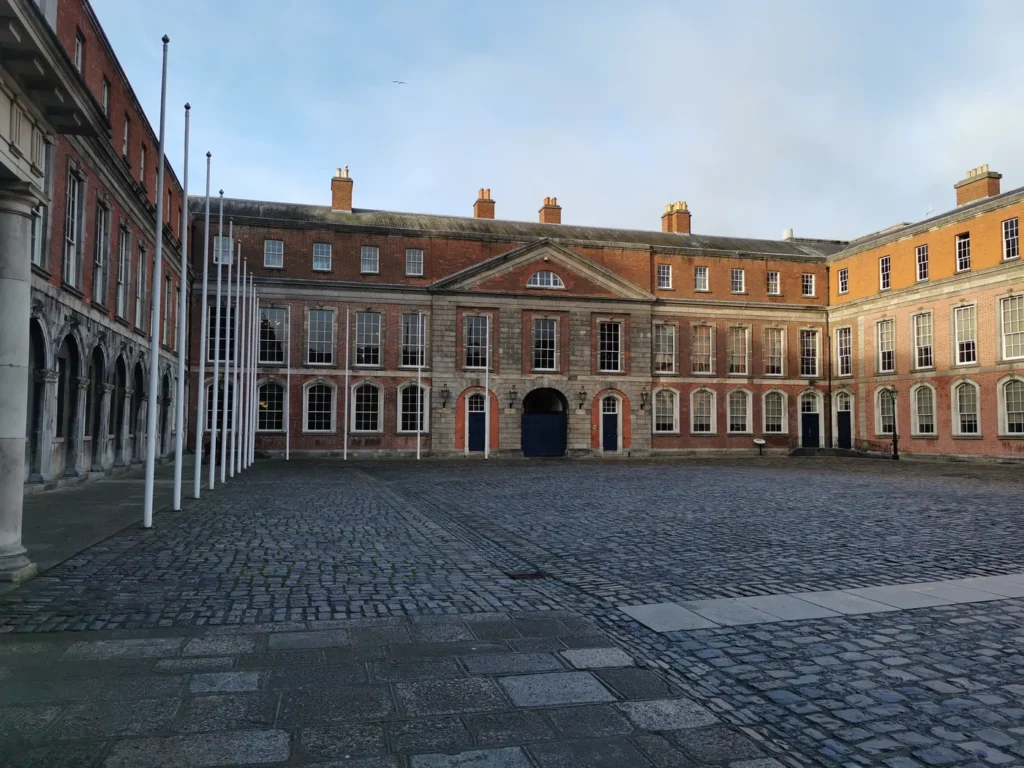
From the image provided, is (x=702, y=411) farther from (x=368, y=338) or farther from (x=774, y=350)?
(x=368, y=338)

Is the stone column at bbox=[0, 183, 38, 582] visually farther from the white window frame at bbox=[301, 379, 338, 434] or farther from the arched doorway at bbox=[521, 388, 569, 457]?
the arched doorway at bbox=[521, 388, 569, 457]

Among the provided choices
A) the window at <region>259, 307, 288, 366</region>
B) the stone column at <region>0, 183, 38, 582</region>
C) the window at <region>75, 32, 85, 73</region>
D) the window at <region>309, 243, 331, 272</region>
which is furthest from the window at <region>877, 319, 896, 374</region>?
the stone column at <region>0, 183, 38, 582</region>

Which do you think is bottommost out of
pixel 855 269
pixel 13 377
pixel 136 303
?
pixel 13 377

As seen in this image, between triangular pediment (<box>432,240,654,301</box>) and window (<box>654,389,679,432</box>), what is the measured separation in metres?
5.35

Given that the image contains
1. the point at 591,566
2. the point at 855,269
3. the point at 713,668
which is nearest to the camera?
the point at 713,668

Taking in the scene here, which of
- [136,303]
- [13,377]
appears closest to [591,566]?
[13,377]

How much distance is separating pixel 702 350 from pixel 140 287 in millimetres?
28588

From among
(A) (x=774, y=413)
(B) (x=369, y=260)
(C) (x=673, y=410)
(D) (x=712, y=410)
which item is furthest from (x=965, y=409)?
(B) (x=369, y=260)

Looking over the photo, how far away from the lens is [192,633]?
562 cm

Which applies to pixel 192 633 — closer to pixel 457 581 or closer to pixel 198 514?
pixel 457 581

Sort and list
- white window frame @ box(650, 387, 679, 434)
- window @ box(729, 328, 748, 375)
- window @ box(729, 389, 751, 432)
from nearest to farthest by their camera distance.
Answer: white window frame @ box(650, 387, 679, 434), window @ box(729, 389, 751, 432), window @ box(729, 328, 748, 375)

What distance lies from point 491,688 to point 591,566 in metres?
4.27

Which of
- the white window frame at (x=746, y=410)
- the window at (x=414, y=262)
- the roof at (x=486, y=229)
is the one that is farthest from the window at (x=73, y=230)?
the white window frame at (x=746, y=410)

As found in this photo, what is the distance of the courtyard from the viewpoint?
3785 millimetres
